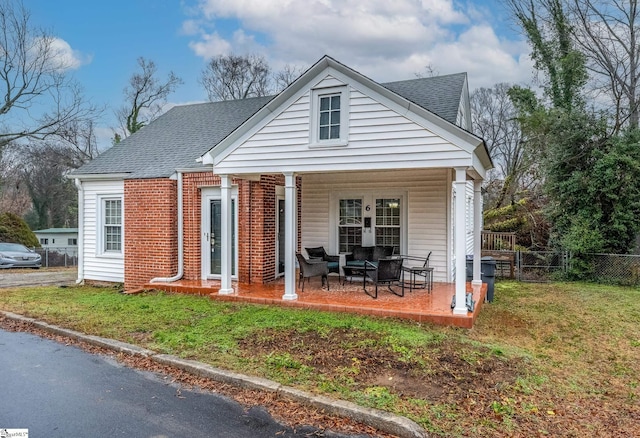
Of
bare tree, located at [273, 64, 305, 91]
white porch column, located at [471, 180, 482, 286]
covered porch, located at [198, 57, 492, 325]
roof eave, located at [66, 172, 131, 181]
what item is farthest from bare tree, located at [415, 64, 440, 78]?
roof eave, located at [66, 172, 131, 181]

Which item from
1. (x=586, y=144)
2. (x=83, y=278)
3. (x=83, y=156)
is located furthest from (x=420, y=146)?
(x=83, y=156)

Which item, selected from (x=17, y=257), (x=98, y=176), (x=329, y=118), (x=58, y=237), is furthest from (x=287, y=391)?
(x=58, y=237)

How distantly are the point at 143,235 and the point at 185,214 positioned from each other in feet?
4.03

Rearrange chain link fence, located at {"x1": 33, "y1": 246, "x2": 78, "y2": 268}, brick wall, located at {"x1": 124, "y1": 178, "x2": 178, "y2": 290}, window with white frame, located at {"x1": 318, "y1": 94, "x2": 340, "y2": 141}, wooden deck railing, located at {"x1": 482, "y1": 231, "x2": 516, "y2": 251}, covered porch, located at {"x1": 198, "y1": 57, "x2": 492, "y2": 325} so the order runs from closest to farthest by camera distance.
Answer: covered porch, located at {"x1": 198, "y1": 57, "x2": 492, "y2": 325} < window with white frame, located at {"x1": 318, "y1": 94, "x2": 340, "y2": 141} < brick wall, located at {"x1": 124, "y1": 178, "x2": 178, "y2": 290} < wooden deck railing, located at {"x1": 482, "y1": 231, "x2": 516, "y2": 251} < chain link fence, located at {"x1": 33, "y1": 246, "x2": 78, "y2": 268}

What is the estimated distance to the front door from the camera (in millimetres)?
10195

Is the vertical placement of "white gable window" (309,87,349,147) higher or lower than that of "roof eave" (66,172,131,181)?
higher

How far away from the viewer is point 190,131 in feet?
41.4

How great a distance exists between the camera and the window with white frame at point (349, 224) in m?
10.9

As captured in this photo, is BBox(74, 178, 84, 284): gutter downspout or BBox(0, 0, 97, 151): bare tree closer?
BBox(74, 178, 84, 284): gutter downspout

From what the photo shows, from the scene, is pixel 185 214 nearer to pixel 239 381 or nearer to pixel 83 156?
pixel 239 381

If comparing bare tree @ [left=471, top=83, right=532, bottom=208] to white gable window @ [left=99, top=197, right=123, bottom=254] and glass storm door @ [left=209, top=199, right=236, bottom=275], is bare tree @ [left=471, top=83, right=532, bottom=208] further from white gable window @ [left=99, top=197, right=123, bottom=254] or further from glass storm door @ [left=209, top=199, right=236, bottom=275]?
white gable window @ [left=99, top=197, right=123, bottom=254]

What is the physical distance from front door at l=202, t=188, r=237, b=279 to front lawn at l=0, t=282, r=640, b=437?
147 centimetres

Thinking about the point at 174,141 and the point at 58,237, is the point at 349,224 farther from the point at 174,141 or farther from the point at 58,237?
the point at 58,237

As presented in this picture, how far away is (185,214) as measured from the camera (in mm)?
10242
